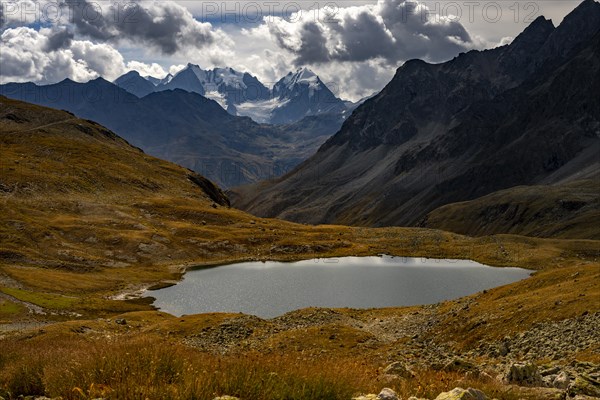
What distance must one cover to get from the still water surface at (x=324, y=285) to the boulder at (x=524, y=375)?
66.1m

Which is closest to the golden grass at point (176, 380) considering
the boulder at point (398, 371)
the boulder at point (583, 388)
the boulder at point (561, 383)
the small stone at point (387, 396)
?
the small stone at point (387, 396)

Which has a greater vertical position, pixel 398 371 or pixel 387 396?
pixel 387 396

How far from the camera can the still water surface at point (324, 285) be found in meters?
88.9

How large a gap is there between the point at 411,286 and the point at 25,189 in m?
118

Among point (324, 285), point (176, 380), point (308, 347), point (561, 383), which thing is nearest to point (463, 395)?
point (176, 380)

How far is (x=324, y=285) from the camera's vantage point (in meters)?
105

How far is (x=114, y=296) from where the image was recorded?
3676 inches

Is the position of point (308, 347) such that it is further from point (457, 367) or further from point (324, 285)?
point (324, 285)

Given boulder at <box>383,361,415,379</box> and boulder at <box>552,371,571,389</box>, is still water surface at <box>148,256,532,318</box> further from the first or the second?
boulder at <box>552,371,571,389</box>

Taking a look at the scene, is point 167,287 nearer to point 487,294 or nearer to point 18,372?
point 487,294

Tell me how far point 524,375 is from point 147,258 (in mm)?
123882

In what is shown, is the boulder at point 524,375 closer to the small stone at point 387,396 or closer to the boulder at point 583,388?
the boulder at point 583,388

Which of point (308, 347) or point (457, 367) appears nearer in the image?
point (457, 367)

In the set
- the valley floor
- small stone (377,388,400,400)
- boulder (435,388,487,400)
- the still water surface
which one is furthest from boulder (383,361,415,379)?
the still water surface
